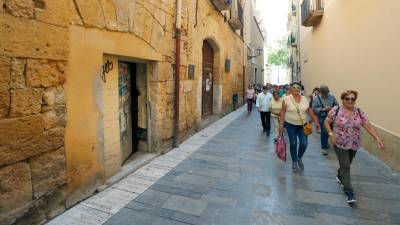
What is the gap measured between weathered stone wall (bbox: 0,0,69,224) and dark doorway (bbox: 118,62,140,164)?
180 centimetres

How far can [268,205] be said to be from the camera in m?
3.47

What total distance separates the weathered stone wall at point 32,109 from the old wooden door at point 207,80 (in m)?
6.99

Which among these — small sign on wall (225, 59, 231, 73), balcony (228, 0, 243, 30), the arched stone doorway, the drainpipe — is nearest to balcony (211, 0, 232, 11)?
the arched stone doorway

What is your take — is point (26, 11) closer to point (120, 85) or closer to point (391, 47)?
point (120, 85)

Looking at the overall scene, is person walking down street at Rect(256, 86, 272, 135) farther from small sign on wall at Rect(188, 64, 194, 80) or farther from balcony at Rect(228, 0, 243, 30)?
balcony at Rect(228, 0, 243, 30)

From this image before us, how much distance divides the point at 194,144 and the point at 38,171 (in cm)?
404

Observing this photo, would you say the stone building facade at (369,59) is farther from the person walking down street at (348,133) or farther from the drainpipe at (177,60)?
the drainpipe at (177,60)

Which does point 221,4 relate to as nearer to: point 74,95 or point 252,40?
point 74,95

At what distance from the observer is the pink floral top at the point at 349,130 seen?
355cm

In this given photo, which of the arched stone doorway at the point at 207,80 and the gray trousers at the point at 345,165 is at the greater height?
the arched stone doorway at the point at 207,80

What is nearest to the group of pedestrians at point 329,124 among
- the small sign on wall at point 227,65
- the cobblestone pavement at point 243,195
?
the cobblestone pavement at point 243,195

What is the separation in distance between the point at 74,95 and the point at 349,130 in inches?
126

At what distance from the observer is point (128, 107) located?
532cm

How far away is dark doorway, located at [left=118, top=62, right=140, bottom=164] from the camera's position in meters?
5.03
